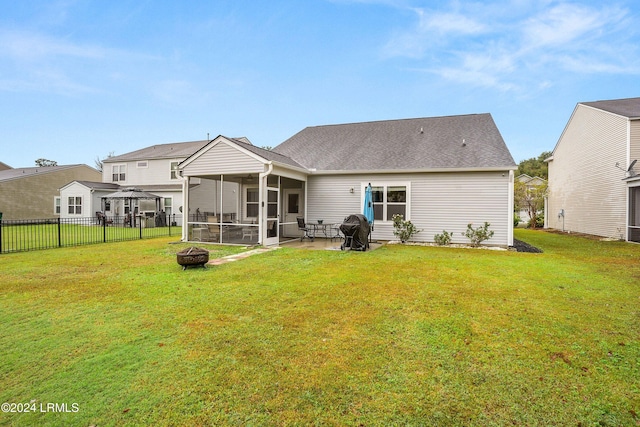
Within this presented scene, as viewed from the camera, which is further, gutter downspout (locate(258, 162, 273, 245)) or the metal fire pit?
gutter downspout (locate(258, 162, 273, 245))

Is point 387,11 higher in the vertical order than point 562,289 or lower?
higher

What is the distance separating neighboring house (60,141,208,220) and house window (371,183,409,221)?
1543 cm

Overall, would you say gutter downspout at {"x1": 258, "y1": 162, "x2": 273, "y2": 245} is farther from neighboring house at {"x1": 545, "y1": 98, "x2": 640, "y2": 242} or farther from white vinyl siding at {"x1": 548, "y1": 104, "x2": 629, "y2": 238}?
white vinyl siding at {"x1": 548, "y1": 104, "x2": 629, "y2": 238}

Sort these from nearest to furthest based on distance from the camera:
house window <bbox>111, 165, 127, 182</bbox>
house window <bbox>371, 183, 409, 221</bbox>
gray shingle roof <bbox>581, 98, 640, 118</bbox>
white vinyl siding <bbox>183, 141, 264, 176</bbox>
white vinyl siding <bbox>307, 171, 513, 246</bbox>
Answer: white vinyl siding <bbox>183, 141, 264, 176</bbox> → white vinyl siding <bbox>307, 171, 513, 246</bbox> → house window <bbox>371, 183, 409, 221</bbox> → gray shingle roof <bbox>581, 98, 640, 118</bbox> → house window <bbox>111, 165, 127, 182</bbox>

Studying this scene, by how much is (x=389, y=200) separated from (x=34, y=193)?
28.7m

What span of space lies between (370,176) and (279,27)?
30.2ft

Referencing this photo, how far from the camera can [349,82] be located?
21141 millimetres

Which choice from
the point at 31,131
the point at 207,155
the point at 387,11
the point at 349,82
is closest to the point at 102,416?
the point at 207,155

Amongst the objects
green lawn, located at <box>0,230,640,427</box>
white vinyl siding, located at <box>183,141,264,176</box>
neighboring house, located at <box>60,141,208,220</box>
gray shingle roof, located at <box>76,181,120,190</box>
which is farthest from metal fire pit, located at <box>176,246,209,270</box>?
gray shingle roof, located at <box>76,181,120,190</box>

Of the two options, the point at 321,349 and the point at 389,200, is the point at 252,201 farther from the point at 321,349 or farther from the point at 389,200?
the point at 321,349

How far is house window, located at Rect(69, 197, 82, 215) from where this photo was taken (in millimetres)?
23656

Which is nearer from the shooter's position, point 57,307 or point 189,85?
point 57,307

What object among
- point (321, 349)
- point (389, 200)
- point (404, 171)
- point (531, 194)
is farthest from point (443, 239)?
point (531, 194)

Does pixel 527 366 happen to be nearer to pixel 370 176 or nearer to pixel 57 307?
pixel 57 307
